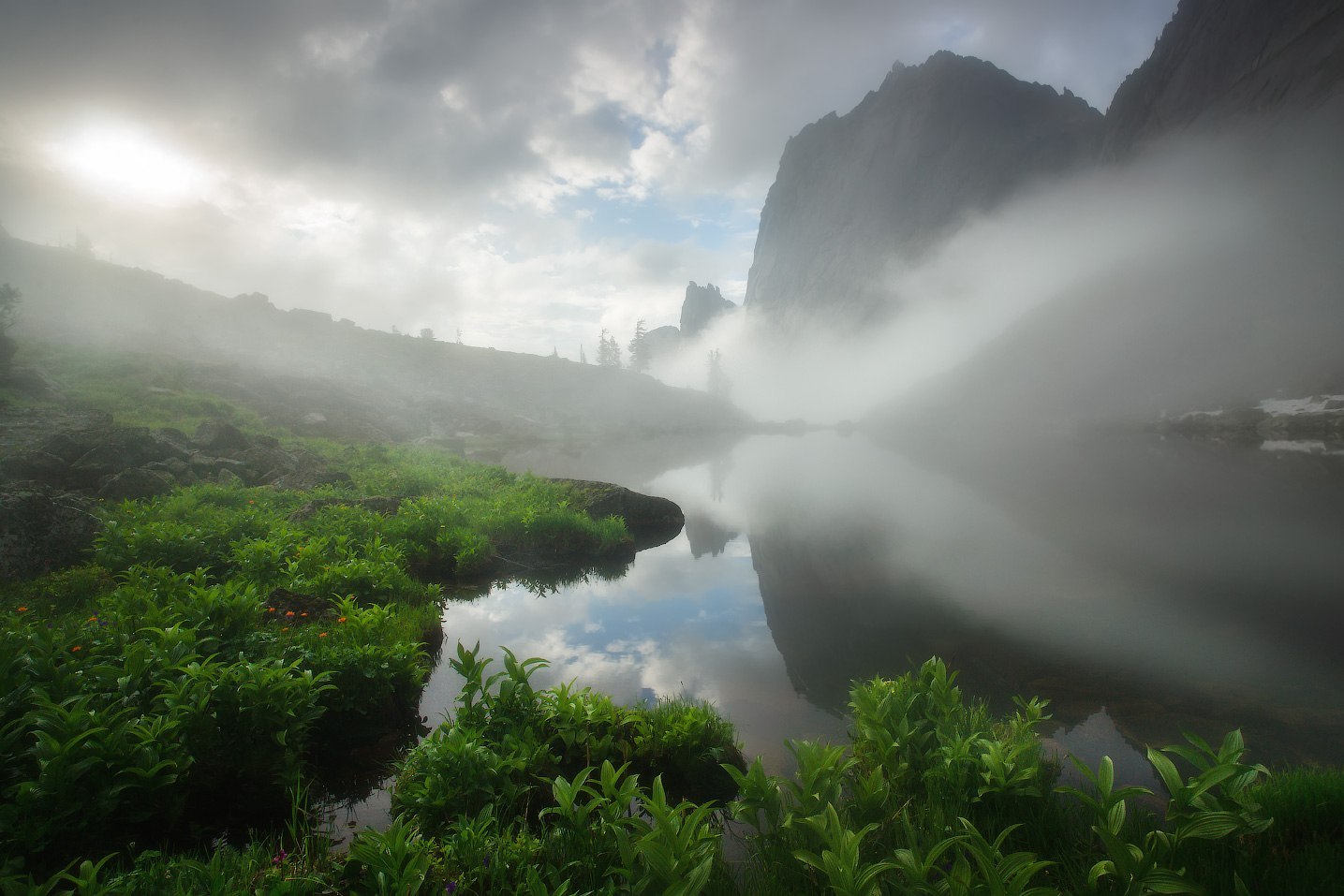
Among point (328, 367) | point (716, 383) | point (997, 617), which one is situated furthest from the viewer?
point (716, 383)

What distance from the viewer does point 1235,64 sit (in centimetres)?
11956

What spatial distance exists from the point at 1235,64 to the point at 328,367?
195m

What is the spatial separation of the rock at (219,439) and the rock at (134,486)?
1045 centimetres

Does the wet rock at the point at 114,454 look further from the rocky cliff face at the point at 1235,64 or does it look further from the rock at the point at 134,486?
the rocky cliff face at the point at 1235,64

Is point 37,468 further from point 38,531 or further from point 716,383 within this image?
point 716,383

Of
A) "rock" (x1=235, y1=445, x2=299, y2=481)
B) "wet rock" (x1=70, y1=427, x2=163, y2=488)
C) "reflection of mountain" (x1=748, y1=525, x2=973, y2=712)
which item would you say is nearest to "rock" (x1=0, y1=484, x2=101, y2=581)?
"wet rock" (x1=70, y1=427, x2=163, y2=488)

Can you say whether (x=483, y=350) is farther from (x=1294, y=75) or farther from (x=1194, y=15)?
(x=1194, y=15)

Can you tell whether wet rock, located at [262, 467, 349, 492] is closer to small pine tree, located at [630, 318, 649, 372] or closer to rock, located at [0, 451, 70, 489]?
rock, located at [0, 451, 70, 489]

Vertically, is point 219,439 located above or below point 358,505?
below

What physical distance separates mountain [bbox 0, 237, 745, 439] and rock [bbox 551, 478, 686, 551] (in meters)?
35.9

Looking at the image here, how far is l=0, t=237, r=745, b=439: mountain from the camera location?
5875 cm

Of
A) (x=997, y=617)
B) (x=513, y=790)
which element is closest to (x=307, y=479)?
(x=513, y=790)

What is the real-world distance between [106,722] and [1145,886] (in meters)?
8.34

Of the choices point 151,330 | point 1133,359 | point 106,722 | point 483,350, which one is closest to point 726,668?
point 106,722
